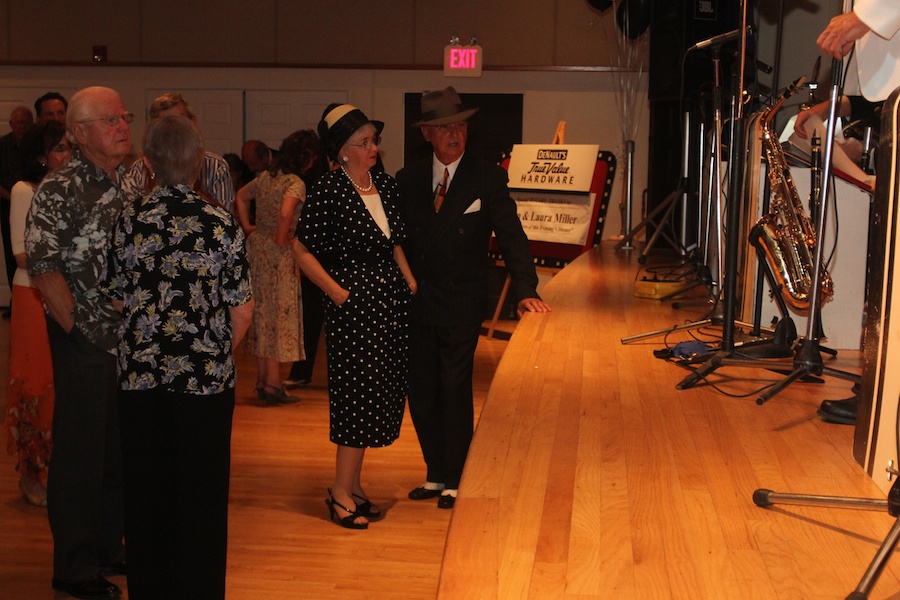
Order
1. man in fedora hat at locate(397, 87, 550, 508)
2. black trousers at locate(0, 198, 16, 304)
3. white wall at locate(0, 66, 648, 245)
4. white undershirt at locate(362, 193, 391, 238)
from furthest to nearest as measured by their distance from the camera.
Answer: white wall at locate(0, 66, 648, 245)
black trousers at locate(0, 198, 16, 304)
man in fedora hat at locate(397, 87, 550, 508)
white undershirt at locate(362, 193, 391, 238)

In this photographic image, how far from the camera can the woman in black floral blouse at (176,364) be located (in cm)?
256

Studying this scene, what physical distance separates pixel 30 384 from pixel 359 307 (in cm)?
131

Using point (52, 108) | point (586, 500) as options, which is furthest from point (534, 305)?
point (52, 108)

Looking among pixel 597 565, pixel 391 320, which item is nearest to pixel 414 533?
pixel 391 320

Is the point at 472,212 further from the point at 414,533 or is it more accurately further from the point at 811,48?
the point at 811,48

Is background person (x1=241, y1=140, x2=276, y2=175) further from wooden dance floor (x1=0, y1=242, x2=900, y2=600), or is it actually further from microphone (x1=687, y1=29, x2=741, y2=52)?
microphone (x1=687, y1=29, x2=741, y2=52)

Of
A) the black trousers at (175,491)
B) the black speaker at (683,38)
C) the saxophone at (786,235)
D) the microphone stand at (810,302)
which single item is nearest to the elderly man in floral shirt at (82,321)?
the black trousers at (175,491)

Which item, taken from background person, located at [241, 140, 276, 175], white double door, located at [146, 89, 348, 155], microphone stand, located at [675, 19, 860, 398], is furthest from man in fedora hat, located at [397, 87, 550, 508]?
white double door, located at [146, 89, 348, 155]

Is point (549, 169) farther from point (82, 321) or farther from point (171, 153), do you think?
point (171, 153)

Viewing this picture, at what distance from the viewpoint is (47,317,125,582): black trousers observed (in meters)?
3.06

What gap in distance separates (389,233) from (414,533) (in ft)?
3.76

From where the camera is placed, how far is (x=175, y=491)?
8.79ft

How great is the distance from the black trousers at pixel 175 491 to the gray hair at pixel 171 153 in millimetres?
571

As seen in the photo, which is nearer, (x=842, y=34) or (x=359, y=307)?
(x=842, y=34)
